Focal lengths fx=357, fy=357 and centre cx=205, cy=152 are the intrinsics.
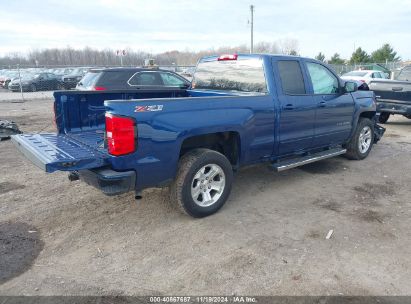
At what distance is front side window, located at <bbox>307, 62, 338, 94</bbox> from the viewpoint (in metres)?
5.55

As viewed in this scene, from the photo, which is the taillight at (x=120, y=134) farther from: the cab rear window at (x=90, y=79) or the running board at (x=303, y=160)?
the cab rear window at (x=90, y=79)

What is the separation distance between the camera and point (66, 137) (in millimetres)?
4598

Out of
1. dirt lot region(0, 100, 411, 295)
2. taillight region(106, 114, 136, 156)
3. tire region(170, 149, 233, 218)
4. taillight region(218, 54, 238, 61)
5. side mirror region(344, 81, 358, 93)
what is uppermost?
taillight region(218, 54, 238, 61)

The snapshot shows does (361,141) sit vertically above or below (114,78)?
below

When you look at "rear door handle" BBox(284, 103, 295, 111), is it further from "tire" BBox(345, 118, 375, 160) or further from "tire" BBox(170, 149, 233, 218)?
"tire" BBox(345, 118, 375, 160)

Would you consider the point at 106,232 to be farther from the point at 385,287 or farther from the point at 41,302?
the point at 385,287

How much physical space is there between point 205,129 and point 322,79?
2.67 m

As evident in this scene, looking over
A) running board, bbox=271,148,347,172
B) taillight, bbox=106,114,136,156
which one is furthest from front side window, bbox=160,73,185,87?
taillight, bbox=106,114,136,156

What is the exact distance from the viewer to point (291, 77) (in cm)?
515

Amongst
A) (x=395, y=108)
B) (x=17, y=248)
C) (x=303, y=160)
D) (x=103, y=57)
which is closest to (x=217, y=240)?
(x=17, y=248)

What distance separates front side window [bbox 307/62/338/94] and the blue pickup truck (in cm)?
2

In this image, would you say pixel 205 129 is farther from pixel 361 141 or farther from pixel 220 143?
pixel 361 141

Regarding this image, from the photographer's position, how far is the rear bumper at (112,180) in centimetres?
350

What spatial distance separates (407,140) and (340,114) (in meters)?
4.03
